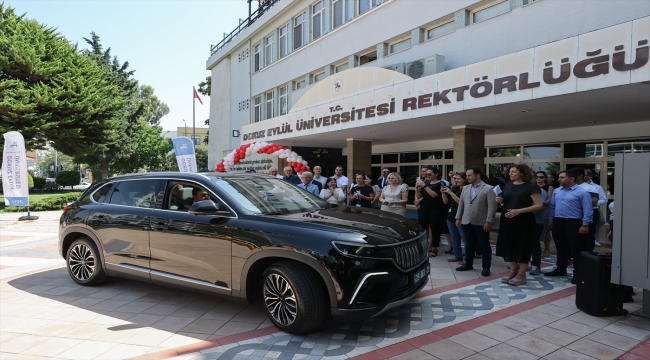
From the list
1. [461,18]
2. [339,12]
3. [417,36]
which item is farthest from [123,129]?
[461,18]

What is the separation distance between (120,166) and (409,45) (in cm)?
3307

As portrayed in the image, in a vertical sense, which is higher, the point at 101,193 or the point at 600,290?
the point at 101,193

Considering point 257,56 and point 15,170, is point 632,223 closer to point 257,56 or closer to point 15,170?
point 15,170

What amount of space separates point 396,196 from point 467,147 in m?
4.81

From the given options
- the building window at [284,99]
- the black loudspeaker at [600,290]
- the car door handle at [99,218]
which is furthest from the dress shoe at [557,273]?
the building window at [284,99]

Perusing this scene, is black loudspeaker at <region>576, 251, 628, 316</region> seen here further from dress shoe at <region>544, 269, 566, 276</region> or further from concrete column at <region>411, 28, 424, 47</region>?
concrete column at <region>411, 28, 424, 47</region>

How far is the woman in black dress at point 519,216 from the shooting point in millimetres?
5297

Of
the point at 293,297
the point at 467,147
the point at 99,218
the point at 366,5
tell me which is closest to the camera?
the point at 293,297

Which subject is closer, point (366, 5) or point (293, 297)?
point (293, 297)

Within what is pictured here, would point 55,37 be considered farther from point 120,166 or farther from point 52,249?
point 52,249

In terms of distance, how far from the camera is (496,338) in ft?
12.6

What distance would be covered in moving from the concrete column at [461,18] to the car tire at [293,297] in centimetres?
1100

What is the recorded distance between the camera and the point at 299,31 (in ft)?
68.8

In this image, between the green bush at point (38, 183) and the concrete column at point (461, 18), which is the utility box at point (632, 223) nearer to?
the concrete column at point (461, 18)
